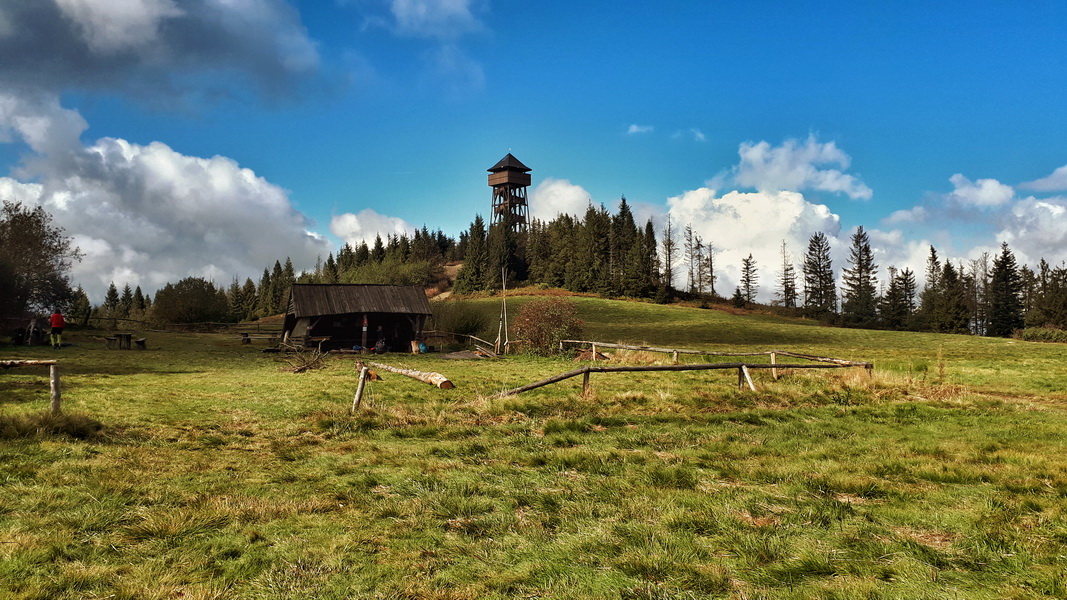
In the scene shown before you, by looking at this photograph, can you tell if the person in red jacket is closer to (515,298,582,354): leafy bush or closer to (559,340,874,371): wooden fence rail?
(515,298,582,354): leafy bush

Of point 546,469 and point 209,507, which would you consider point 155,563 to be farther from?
point 546,469

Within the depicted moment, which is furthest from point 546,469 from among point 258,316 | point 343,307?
point 258,316

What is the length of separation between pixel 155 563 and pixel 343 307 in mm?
34693

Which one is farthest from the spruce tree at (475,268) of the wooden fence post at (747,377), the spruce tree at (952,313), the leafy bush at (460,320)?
the wooden fence post at (747,377)

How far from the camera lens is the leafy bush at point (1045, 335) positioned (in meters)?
50.4

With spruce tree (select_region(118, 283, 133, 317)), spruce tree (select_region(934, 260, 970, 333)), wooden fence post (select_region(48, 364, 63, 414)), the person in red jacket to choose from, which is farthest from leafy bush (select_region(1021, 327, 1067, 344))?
spruce tree (select_region(118, 283, 133, 317))

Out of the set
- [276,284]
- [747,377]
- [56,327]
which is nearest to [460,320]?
[56,327]

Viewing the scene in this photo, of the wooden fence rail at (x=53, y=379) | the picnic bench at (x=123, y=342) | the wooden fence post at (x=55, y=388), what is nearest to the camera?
the wooden fence rail at (x=53, y=379)

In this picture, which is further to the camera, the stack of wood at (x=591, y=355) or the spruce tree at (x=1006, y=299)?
the spruce tree at (x=1006, y=299)

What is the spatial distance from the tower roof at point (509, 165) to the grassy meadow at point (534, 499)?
9668 centimetres

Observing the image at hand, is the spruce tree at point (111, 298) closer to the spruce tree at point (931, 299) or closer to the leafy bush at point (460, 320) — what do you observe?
the leafy bush at point (460, 320)

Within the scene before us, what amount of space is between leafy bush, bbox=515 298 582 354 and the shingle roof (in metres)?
9.58

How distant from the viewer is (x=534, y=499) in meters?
6.21

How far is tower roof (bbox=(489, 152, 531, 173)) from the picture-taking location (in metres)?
106
